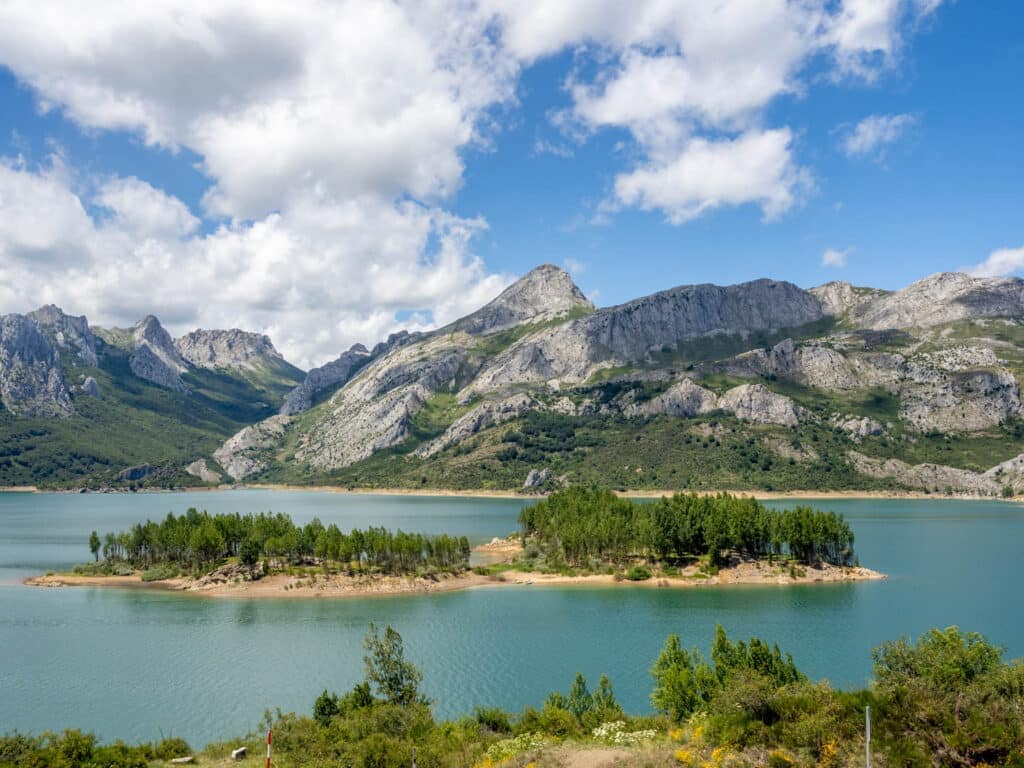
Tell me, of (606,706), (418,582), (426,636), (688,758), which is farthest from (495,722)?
(418,582)

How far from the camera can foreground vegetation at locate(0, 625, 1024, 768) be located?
81.4 ft

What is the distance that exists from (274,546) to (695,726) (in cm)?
8835

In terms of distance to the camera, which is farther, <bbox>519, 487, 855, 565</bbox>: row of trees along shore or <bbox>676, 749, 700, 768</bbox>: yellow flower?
<bbox>519, 487, 855, 565</bbox>: row of trees along shore

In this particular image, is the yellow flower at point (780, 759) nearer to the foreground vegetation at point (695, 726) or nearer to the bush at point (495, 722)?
the foreground vegetation at point (695, 726)

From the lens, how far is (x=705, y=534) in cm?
10462

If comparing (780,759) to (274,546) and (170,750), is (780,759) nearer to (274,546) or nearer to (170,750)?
(170,750)

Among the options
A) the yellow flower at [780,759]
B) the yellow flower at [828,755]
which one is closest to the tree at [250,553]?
the yellow flower at [780,759]

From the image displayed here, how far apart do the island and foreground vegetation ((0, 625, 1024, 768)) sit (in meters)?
56.3

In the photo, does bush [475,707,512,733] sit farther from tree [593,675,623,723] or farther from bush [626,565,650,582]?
bush [626,565,650,582]

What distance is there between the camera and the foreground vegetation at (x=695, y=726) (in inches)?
976

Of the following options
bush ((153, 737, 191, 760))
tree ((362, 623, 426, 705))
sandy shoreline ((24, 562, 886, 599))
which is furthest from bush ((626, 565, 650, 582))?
bush ((153, 737, 191, 760))

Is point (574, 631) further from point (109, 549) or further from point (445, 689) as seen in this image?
point (109, 549)

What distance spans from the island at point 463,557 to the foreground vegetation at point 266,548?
196mm

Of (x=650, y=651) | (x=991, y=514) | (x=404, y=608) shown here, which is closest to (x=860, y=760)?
(x=650, y=651)
